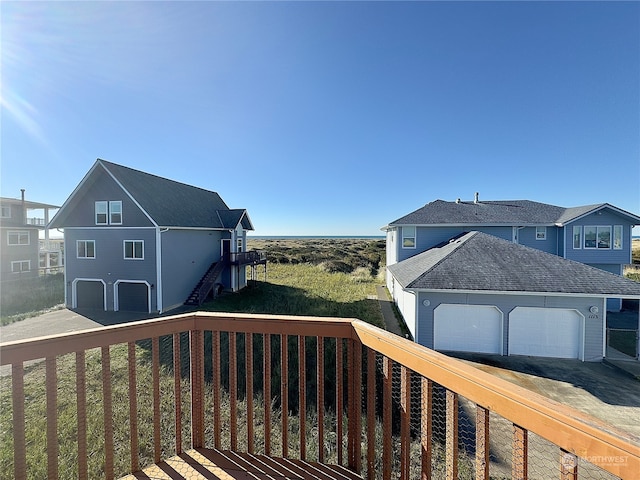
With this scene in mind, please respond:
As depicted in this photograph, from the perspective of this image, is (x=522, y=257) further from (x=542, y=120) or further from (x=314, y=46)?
(x=314, y=46)

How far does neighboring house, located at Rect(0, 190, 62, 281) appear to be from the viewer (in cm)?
1909

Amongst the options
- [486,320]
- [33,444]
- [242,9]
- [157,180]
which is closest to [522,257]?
[486,320]

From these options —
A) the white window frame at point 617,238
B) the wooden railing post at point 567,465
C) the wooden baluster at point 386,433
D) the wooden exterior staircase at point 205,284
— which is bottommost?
the wooden exterior staircase at point 205,284

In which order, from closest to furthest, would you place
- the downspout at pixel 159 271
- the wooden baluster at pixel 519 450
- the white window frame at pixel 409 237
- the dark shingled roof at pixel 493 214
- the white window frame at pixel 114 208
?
the wooden baluster at pixel 519 450 < the downspout at pixel 159 271 < the white window frame at pixel 114 208 < the dark shingled roof at pixel 493 214 < the white window frame at pixel 409 237

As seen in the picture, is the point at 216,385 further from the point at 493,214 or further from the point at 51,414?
the point at 493,214

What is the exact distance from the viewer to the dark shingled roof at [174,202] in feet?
41.7

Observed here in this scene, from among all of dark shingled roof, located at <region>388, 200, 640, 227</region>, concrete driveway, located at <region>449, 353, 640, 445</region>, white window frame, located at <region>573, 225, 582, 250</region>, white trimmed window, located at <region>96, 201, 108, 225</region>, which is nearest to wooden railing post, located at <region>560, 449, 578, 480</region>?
concrete driveway, located at <region>449, 353, 640, 445</region>

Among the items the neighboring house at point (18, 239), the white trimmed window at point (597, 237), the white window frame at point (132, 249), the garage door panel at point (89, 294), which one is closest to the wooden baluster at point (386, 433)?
the white window frame at point (132, 249)

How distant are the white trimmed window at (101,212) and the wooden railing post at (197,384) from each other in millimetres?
14789

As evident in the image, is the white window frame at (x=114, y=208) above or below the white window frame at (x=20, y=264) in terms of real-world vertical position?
above

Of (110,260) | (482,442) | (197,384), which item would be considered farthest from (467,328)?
(110,260)

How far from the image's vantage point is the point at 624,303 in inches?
553

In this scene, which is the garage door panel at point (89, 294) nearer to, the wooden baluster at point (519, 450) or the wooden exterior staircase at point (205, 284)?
the wooden exterior staircase at point (205, 284)

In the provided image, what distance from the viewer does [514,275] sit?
829 cm
